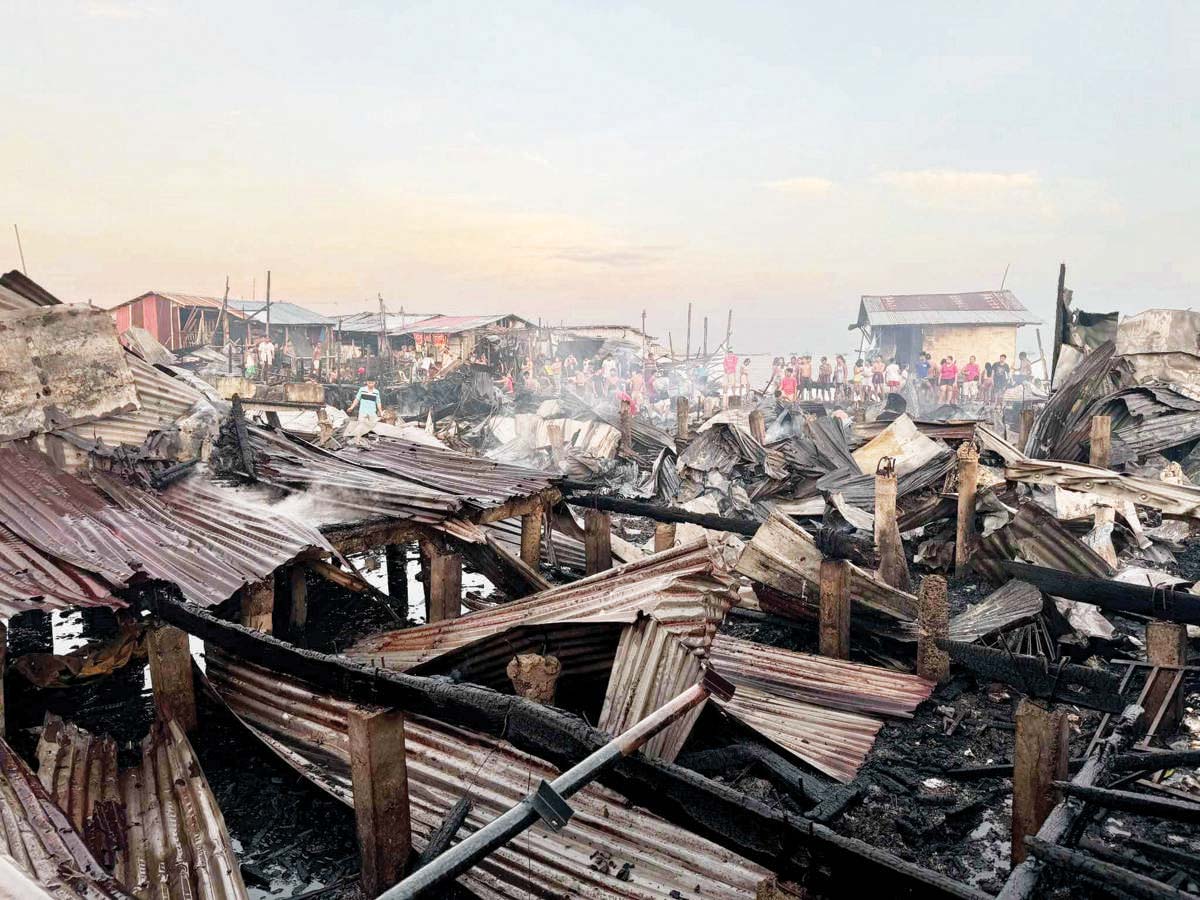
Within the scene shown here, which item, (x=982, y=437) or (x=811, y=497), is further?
(x=811, y=497)

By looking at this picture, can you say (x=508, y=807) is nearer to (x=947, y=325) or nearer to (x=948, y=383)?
(x=948, y=383)

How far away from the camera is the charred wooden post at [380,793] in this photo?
4.19 meters

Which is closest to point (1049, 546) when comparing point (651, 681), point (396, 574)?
point (651, 681)

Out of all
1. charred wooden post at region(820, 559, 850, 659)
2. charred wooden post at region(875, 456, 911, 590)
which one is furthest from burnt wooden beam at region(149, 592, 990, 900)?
charred wooden post at region(875, 456, 911, 590)

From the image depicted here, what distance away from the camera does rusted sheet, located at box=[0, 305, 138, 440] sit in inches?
275

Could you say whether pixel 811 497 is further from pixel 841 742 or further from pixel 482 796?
pixel 482 796

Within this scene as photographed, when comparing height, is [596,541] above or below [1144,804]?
below

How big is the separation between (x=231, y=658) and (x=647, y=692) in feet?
11.0

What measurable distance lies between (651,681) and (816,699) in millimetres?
2356

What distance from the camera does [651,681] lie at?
4.95 m

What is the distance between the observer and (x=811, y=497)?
14727 millimetres

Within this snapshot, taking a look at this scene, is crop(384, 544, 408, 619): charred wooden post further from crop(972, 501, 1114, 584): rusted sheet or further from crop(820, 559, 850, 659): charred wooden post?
crop(972, 501, 1114, 584): rusted sheet

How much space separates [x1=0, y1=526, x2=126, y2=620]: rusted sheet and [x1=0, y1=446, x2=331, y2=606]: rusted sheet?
6 centimetres

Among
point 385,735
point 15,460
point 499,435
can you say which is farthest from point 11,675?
point 499,435
